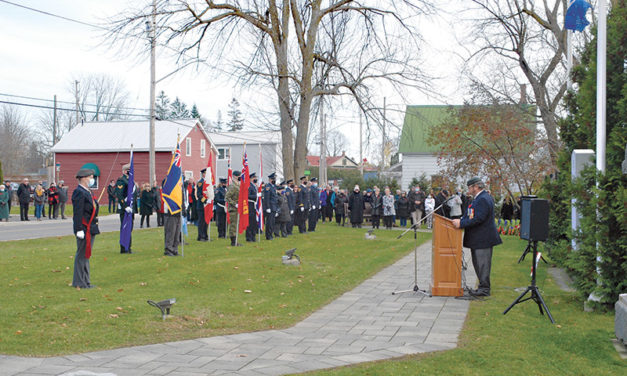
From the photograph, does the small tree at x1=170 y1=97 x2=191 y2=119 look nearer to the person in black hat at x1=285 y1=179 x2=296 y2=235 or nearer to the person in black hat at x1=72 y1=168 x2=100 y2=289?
Answer: the person in black hat at x1=285 y1=179 x2=296 y2=235

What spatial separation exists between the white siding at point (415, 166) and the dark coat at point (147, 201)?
23.8 meters

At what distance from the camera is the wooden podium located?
10172mm

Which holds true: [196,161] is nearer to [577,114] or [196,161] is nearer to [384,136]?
[384,136]

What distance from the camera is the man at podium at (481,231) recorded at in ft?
33.2

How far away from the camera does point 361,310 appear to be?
29.9ft

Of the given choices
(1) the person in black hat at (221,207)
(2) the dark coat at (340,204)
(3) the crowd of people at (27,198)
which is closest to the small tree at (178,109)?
(3) the crowd of people at (27,198)

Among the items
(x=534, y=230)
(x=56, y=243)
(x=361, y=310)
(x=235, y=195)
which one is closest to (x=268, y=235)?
(x=235, y=195)

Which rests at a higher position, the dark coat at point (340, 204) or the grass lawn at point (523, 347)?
the dark coat at point (340, 204)

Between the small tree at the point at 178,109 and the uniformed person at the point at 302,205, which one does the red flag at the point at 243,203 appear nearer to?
the uniformed person at the point at 302,205

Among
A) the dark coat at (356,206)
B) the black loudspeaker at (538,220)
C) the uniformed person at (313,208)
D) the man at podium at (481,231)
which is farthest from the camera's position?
the dark coat at (356,206)

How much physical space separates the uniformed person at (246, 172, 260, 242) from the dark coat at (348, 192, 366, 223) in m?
9.52

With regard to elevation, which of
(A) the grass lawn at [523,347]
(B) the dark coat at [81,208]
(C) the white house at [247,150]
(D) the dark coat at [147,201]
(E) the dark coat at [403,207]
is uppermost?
(C) the white house at [247,150]

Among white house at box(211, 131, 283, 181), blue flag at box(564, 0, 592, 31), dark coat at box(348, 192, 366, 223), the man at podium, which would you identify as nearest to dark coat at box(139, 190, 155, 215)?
dark coat at box(348, 192, 366, 223)

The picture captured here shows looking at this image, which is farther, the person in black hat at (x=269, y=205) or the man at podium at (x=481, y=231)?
the person in black hat at (x=269, y=205)
